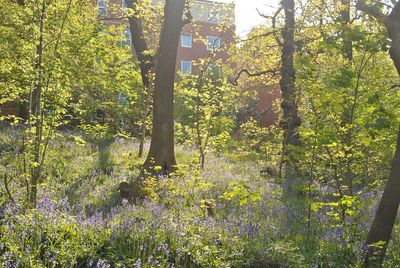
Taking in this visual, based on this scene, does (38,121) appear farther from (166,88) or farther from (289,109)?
(289,109)

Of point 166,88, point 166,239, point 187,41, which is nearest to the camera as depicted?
point 166,239

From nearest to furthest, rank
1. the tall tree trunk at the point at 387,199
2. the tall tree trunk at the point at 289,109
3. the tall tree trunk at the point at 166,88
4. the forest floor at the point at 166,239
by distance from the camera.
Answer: the forest floor at the point at 166,239 → the tall tree trunk at the point at 387,199 → the tall tree trunk at the point at 166,88 → the tall tree trunk at the point at 289,109

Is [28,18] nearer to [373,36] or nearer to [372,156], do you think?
[373,36]

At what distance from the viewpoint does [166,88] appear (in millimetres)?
10711

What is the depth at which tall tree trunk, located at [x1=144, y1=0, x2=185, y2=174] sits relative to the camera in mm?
10469

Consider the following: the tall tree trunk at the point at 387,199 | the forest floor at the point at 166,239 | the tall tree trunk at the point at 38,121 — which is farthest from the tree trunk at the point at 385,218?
the tall tree trunk at the point at 38,121

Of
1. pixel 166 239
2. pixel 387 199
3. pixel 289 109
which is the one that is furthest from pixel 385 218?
pixel 289 109

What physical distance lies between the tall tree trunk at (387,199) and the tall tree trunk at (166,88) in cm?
611

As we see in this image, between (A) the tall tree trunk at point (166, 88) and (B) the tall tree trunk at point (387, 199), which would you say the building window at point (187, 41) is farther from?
(B) the tall tree trunk at point (387, 199)

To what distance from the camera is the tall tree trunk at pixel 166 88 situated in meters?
10.5

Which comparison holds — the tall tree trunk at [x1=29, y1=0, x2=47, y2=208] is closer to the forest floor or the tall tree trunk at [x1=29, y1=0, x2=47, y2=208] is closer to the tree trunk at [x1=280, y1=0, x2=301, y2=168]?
the forest floor

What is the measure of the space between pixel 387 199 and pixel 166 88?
6.81 m

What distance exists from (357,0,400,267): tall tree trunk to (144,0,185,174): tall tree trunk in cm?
611

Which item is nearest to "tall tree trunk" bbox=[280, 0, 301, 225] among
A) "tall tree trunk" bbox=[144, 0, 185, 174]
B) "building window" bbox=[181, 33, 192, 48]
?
"tall tree trunk" bbox=[144, 0, 185, 174]
